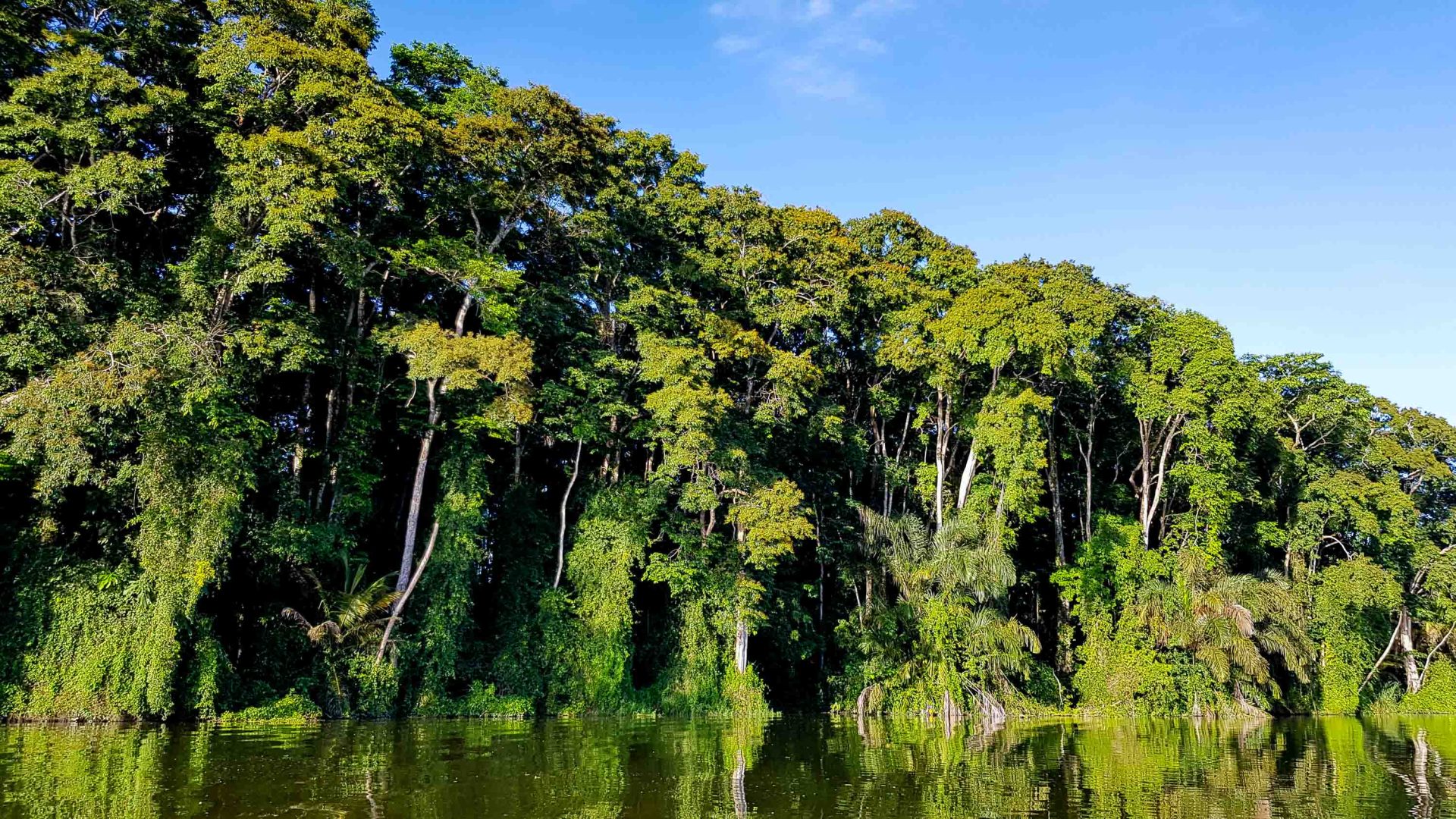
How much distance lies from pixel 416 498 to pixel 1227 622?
24.0m

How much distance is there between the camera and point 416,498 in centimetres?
2492

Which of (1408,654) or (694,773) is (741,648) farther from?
(1408,654)

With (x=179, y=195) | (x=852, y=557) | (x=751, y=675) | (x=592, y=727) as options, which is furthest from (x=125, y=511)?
(x=852, y=557)

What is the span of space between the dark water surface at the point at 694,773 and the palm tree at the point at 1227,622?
6.84 metres

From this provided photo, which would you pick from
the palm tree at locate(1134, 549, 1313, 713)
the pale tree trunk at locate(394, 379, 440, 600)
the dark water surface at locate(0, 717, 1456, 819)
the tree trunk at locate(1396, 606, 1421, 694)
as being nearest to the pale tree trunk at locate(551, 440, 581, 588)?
the pale tree trunk at locate(394, 379, 440, 600)

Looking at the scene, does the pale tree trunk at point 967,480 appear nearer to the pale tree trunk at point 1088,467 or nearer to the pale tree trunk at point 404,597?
the pale tree trunk at point 1088,467

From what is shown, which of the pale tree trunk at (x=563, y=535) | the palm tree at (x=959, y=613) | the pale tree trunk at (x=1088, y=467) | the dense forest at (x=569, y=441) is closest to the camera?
the dense forest at (x=569, y=441)

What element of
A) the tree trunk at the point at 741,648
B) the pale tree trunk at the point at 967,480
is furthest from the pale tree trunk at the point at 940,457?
the tree trunk at the point at 741,648

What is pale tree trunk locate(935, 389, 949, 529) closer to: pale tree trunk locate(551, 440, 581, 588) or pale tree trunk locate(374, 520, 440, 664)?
pale tree trunk locate(551, 440, 581, 588)

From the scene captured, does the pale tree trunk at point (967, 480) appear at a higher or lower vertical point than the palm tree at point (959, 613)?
higher

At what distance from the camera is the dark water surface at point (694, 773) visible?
396 inches

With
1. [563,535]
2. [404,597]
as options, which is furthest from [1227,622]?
[404,597]

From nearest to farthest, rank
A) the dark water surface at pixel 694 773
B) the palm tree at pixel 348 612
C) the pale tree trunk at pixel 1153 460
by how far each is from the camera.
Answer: the dark water surface at pixel 694 773
the palm tree at pixel 348 612
the pale tree trunk at pixel 1153 460

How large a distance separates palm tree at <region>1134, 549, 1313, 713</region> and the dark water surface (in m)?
6.84
